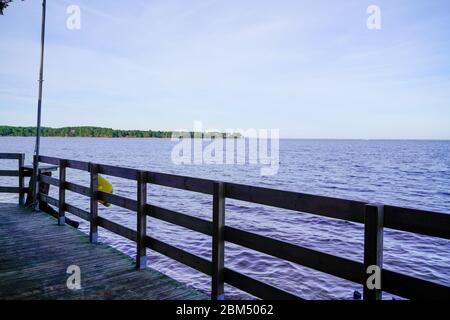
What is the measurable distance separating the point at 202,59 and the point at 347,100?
5863 centimetres

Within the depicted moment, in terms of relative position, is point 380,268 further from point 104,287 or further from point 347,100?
point 347,100

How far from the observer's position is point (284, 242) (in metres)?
3.51

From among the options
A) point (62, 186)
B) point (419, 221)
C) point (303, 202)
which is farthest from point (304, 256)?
point (62, 186)

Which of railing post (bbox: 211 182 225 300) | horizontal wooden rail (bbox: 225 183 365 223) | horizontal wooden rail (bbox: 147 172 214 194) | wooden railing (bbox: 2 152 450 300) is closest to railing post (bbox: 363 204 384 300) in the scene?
wooden railing (bbox: 2 152 450 300)

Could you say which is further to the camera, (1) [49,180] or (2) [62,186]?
(1) [49,180]

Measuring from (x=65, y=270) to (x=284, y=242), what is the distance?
3.54m

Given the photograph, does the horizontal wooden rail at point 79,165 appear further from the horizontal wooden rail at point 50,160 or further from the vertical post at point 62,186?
the horizontal wooden rail at point 50,160

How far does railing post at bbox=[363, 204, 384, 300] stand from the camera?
2.84 meters

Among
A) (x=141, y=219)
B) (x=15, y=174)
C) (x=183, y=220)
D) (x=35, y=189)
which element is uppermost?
(x=15, y=174)

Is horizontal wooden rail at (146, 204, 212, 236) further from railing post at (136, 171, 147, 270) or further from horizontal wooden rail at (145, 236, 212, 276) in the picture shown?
horizontal wooden rail at (145, 236, 212, 276)

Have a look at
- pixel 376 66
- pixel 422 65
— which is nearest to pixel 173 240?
pixel 422 65

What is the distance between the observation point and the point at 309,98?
9950cm

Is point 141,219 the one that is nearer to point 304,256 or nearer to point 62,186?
point 304,256

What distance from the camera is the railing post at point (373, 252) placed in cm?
284
